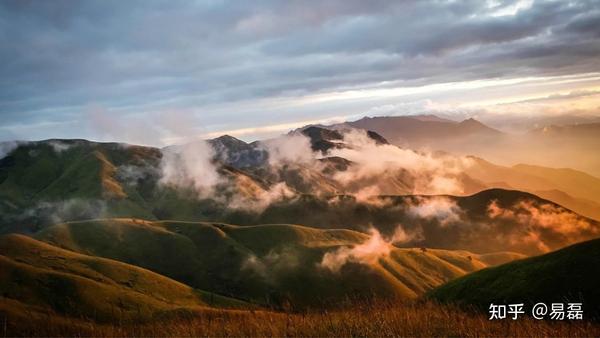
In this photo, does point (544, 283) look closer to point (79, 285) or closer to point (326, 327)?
point (326, 327)

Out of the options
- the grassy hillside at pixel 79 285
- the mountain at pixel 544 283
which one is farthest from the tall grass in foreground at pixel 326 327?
the grassy hillside at pixel 79 285

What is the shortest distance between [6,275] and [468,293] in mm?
136819

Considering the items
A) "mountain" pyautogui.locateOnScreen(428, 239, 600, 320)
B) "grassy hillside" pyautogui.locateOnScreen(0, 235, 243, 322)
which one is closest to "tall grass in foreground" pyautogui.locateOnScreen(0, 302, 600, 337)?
"mountain" pyautogui.locateOnScreen(428, 239, 600, 320)

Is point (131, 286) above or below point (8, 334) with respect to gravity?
below

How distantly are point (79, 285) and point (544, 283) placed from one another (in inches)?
5343

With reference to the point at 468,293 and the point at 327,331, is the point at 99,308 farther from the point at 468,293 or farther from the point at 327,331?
the point at 327,331

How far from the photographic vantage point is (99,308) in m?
124

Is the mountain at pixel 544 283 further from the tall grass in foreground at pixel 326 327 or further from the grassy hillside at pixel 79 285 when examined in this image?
the grassy hillside at pixel 79 285

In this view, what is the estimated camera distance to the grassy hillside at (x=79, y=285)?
4934 inches

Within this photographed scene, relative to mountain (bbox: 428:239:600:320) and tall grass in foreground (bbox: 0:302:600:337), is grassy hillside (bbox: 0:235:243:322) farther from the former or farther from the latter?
tall grass in foreground (bbox: 0:302:600:337)

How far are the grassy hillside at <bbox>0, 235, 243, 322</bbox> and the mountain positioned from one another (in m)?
80.4

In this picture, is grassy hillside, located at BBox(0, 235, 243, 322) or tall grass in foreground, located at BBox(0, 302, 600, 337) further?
grassy hillside, located at BBox(0, 235, 243, 322)

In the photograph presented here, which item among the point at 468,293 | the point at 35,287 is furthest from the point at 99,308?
the point at 468,293

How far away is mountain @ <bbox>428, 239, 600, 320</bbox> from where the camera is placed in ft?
93.2
